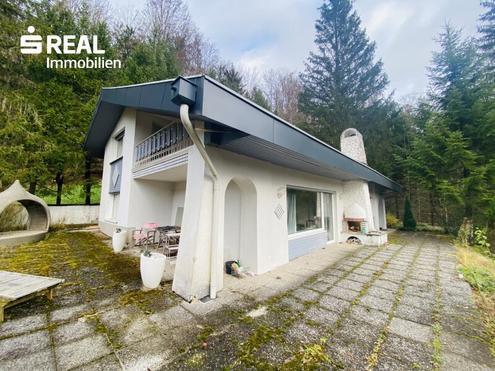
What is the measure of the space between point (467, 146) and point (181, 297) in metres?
12.9

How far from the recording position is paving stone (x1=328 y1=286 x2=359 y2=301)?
11.2 ft

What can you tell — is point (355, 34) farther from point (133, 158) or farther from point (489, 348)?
point (489, 348)

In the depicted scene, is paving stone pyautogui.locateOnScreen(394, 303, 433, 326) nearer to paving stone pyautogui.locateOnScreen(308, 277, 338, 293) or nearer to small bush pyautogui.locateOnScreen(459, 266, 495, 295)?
paving stone pyautogui.locateOnScreen(308, 277, 338, 293)

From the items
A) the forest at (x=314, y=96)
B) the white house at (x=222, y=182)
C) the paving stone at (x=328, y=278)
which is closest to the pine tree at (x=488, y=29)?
the forest at (x=314, y=96)

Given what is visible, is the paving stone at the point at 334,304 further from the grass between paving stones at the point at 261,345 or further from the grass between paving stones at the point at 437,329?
the grass between paving stones at the point at 437,329

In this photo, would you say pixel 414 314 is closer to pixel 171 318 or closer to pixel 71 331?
pixel 171 318

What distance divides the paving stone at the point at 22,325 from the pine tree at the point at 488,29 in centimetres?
1833

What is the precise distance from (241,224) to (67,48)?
14295 millimetres

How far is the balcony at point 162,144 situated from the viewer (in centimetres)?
440

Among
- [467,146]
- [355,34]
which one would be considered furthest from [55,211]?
[355,34]

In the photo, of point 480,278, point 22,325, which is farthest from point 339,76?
point 22,325

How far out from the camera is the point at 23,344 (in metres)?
2.11

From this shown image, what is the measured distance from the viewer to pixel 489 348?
2240mm

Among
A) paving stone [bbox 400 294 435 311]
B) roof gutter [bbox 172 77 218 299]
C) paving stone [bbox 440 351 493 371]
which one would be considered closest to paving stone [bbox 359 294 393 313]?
paving stone [bbox 400 294 435 311]
